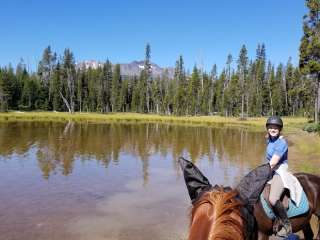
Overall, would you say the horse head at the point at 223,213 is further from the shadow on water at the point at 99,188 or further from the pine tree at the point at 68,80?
the pine tree at the point at 68,80

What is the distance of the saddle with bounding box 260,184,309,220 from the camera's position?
6371 mm

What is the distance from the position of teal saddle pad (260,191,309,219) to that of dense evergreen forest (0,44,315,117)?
77.6 metres

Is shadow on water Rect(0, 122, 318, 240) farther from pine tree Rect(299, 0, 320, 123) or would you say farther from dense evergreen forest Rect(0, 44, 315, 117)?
dense evergreen forest Rect(0, 44, 315, 117)

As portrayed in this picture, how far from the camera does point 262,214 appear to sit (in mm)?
6309

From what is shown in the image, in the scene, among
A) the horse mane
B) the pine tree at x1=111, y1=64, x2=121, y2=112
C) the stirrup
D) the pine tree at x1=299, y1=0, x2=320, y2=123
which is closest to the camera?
the horse mane

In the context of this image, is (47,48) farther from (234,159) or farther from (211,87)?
(234,159)

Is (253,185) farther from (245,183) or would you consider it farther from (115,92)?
(115,92)

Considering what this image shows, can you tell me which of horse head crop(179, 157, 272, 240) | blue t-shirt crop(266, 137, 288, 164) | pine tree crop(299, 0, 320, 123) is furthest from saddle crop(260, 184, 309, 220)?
pine tree crop(299, 0, 320, 123)

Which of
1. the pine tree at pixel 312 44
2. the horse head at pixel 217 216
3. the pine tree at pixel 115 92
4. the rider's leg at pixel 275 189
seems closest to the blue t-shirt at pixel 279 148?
the rider's leg at pixel 275 189

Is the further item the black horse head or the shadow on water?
the shadow on water

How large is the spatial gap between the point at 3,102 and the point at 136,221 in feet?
232

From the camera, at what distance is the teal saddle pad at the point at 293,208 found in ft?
20.9

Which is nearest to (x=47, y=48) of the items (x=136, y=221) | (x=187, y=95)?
(x=187, y=95)

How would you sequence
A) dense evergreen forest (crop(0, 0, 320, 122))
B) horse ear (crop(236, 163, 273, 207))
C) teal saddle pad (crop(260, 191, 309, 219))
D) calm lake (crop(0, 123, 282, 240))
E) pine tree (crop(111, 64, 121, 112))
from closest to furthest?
horse ear (crop(236, 163, 273, 207)) → teal saddle pad (crop(260, 191, 309, 219)) → calm lake (crop(0, 123, 282, 240)) → dense evergreen forest (crop(0, 0, 320, 122)) → pine tree (crop(111, 64, 121, 112))
